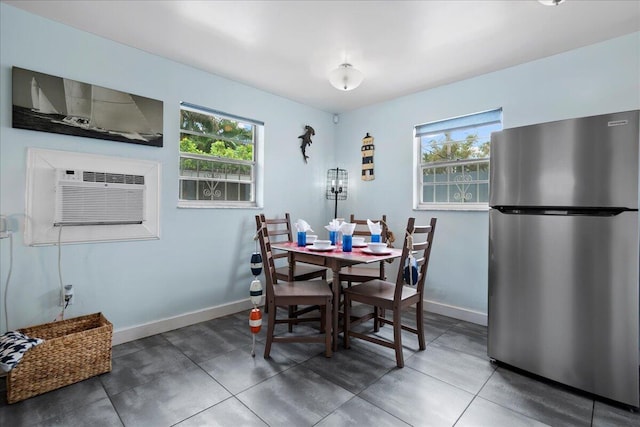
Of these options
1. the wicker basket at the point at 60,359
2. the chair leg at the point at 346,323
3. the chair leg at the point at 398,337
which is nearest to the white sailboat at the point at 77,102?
the wicker basket at the point at 60,359

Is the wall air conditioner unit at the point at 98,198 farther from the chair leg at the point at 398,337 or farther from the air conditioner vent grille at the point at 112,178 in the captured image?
the chair leg at the point at 398,337

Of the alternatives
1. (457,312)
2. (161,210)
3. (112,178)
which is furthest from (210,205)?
(457,312)

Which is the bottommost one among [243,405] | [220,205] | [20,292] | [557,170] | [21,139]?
[243,405]

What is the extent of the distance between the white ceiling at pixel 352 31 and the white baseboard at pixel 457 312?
2.28 m

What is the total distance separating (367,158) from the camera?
383 centimetres

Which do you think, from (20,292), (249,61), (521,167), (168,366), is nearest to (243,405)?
(168,366)

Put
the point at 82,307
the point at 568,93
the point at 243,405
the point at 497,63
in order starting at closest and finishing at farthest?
the point at 243,405 → the point at 82,307 → the point at 568,93 → the point at 497,63

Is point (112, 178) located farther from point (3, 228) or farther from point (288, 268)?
point (288, 268)

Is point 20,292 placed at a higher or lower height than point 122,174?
lower

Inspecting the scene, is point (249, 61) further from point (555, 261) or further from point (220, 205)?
point (555, 261)

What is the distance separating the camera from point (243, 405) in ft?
5.53

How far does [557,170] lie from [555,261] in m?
0.55

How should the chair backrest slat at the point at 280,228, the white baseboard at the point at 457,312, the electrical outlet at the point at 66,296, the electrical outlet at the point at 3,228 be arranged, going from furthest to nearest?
1. the chair backrest slat at the point at 280,228
2. the white baseboard at the point at 457,312
3. the electrical outlet at the point at 66,296
4. the electrical outlet at the point at 3,228

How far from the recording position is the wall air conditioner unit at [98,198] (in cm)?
216
